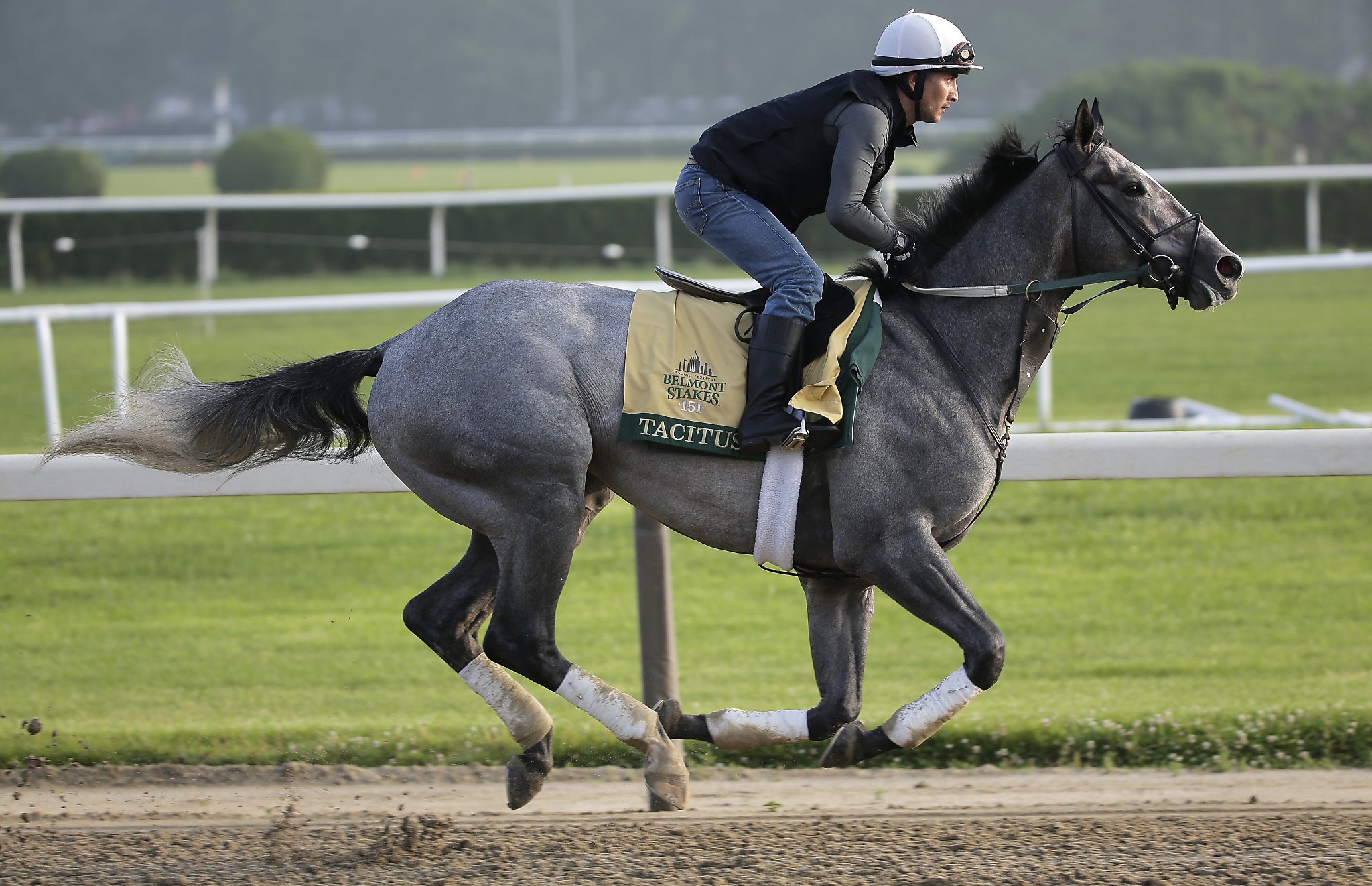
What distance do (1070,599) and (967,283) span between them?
111 inches

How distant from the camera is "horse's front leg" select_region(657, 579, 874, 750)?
3371 mm

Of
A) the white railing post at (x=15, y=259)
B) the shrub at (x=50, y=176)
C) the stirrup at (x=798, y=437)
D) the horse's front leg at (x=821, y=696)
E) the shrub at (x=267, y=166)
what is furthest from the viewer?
the shrub at (x=267, y=166)

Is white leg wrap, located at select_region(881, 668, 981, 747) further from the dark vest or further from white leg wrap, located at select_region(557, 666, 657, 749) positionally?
the dark vest

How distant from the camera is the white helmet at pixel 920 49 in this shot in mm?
3314

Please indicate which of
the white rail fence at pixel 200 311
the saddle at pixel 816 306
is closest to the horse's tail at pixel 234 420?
the saddle at pixel 816 306

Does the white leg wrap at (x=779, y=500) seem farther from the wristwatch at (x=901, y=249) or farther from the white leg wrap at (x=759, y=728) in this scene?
the wristwatch at (x=901, y=249)

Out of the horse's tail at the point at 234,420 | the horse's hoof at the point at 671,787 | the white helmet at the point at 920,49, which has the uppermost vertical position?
the white helmet at the point at 920,49

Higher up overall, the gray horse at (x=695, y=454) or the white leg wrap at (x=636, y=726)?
the gray horse at (x=695, y=454)

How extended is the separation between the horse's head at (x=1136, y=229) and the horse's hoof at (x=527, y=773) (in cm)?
179

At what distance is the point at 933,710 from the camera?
323 centimetres

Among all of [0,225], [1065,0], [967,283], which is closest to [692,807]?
[967,283]

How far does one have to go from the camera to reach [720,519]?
3340mm

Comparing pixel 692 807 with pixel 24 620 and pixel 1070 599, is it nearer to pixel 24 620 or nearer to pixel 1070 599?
pixel 1070 599

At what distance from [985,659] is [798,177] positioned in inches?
47.9
